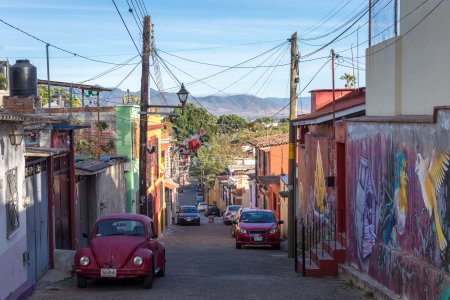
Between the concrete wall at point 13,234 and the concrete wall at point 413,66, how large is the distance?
6985 mm

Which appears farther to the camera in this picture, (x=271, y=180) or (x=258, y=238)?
(x=271, y=180)

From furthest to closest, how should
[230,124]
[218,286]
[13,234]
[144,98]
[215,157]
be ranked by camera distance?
[230,124] < [215,157] < [144,98] < [218,286] < [13,234]

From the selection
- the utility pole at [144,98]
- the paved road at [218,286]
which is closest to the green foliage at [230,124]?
the utility pole at [144,98]

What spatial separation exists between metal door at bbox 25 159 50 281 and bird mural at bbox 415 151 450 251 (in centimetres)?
737

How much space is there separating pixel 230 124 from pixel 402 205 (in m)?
103

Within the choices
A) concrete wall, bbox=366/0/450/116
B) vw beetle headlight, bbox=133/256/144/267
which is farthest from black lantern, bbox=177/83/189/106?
vw beetle headlight, bbox=133/256/144/267

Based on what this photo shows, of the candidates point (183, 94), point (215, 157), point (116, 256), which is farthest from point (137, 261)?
point (215, 157)

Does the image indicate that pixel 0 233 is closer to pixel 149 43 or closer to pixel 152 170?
Answer: pixel 149 43

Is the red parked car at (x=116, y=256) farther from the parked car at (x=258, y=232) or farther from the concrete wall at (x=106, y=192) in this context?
the parked car at (x=258, y=232)

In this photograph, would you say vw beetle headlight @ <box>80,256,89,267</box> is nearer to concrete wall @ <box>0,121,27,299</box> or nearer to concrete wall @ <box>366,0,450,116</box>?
concrete wall @ <box>0,121,27,299</box>

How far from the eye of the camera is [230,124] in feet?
377

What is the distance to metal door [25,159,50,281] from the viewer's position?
14734 mm

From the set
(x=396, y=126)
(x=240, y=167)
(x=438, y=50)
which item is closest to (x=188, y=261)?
(x=396, y=126)

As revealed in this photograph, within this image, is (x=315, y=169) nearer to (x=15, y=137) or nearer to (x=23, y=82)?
(x=23, y=82)
